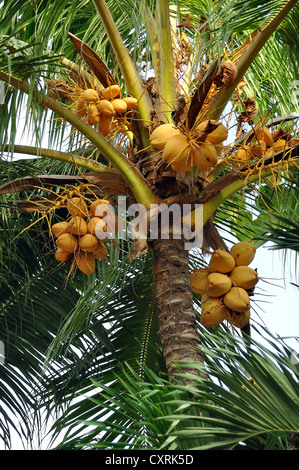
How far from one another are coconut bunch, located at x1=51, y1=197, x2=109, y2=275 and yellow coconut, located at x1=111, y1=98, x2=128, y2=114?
449 millimetres

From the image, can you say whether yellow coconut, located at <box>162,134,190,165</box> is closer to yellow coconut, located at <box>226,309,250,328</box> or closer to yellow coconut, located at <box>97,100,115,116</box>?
yellow coconut, located at <box>97,100,115,116</box>

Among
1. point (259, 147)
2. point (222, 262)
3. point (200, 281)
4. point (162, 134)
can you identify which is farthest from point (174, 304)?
point (259, 147)

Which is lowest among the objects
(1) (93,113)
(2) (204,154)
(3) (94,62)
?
(2) (204,154)

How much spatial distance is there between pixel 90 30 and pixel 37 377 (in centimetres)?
218

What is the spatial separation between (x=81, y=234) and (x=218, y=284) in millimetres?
638

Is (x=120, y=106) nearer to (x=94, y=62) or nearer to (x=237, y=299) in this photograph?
(x=94, y=62)

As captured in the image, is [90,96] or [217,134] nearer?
[217,134]

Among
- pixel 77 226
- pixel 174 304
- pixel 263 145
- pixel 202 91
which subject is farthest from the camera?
pixel 263 145

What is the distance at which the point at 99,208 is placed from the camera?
2.83m

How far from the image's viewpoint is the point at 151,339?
4.09 m

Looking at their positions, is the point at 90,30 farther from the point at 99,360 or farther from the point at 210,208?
the point at 99,360

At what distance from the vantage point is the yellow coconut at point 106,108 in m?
2.99

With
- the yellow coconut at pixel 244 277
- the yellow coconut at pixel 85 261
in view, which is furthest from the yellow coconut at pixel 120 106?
the yellow coconut at pixel 244 277
